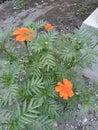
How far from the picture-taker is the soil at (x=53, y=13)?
3557mm

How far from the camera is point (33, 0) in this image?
4199mm

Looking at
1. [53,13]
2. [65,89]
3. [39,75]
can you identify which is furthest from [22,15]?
[65,89]

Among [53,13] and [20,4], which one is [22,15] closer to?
[20,4]

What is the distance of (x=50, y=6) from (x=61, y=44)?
2.04 metres

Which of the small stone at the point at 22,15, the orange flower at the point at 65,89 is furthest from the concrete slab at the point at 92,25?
the small stone at the point at 22,15

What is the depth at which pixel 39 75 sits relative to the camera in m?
1.96

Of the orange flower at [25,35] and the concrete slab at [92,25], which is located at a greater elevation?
the orange flower at [25,35]

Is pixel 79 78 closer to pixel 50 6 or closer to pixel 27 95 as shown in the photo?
pixel 27 95

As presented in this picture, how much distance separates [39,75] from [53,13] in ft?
6.36

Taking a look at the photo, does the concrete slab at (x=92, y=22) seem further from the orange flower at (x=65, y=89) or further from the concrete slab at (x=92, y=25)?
the orange flower at (x=65, y=89)

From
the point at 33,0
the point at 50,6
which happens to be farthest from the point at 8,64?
the point at 33,0

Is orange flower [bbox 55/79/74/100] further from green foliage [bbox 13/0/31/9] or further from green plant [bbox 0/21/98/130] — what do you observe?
green foliage [bbox 13/0/31/9]

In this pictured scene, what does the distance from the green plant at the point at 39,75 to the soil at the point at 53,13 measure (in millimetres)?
1458

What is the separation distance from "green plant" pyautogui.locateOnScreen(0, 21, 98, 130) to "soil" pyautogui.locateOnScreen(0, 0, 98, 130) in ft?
4.78
